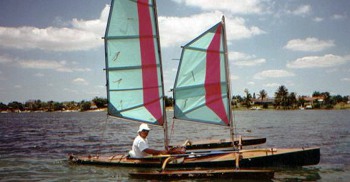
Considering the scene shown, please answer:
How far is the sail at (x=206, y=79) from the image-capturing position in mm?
14359

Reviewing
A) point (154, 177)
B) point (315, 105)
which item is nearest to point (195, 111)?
point (154, 177)

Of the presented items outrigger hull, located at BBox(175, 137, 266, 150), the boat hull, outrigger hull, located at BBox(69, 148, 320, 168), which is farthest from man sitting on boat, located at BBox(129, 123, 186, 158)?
outrigger hull, located at BBox(175, 137, 266, 150)

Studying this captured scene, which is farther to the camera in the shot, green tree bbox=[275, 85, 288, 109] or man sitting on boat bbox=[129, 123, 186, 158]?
green tree bbox=[275, 85, 288, 109]

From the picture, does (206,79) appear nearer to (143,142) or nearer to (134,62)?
(134,62)

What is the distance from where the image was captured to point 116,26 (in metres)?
14.1

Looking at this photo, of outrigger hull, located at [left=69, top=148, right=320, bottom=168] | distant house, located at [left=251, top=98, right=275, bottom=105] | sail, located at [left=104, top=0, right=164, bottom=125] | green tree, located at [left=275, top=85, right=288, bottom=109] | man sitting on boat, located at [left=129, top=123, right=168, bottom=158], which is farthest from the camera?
distant house, located at [left=251, top=98, right=275, bottom=105]

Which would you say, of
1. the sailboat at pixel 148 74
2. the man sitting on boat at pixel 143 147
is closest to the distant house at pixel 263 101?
the sailboat at pixel 148 74

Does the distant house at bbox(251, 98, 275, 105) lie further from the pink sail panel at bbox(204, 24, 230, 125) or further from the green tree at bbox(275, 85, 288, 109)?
the pink sail panel at bbox(204, 24, 230, 125)

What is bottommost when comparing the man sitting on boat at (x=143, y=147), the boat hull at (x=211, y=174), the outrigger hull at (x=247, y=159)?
the boat hull at (x=211, y=174)

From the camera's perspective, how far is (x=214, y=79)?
14.5 meters

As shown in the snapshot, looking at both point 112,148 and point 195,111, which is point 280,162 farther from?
point 112,148

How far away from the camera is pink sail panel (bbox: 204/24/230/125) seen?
47.2ft

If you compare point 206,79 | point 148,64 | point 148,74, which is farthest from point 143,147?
point 206,79

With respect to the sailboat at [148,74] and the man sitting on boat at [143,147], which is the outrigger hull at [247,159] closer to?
the man sitting on boat at [143,147]
